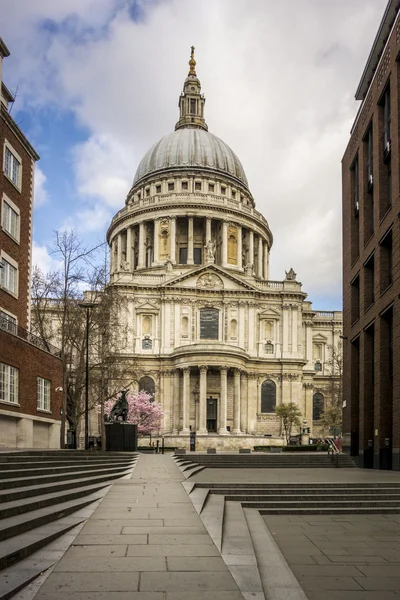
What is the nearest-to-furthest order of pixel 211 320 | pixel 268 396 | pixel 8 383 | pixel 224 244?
pixel 8 383 < pixel 211 320 < pixel 268 396 < pixel 224 244

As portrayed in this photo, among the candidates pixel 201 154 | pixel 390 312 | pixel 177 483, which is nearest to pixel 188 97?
pixel 201 154

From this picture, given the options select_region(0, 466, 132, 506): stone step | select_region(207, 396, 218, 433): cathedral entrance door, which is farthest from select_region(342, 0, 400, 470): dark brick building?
select_region(207, 396, 218, 433): cathedral entrance door

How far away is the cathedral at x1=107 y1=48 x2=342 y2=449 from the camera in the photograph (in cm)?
7912

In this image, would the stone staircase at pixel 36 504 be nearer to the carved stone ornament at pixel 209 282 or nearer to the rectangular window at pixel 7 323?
the rectangular window at pixel 7 323

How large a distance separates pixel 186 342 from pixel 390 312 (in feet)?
169

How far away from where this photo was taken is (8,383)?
1177 inches

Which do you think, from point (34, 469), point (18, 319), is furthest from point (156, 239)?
point (34, 469)

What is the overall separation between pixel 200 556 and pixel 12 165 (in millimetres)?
27545

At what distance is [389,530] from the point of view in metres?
15.1

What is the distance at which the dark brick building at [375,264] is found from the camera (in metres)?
31.4

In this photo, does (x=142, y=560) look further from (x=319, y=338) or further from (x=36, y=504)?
(x=319, y=338)

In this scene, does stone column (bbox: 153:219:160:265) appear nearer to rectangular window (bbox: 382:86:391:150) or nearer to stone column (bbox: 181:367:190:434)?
stone column (bbox: 181:367:190:434)

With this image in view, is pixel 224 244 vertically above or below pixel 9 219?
above

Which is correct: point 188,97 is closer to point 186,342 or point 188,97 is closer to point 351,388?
point 186,342
